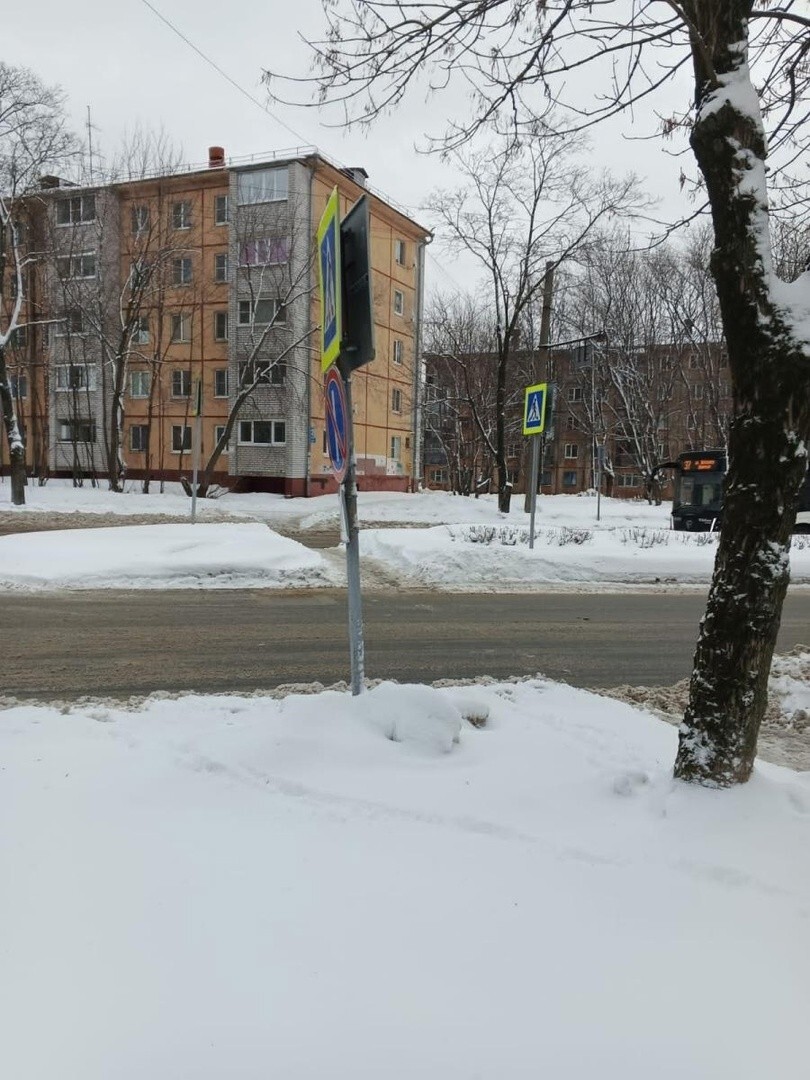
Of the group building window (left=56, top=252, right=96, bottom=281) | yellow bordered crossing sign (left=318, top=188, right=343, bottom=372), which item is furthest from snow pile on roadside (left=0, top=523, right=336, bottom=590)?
building window (left=56, top=252, right=96, bottom=281)

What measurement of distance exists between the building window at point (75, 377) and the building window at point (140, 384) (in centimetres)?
174

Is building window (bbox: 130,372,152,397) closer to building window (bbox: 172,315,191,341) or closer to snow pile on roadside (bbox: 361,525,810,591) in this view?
building window (bbox: 172,315,191,341)

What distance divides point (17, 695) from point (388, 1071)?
4.57 m

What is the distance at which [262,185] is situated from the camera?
31969 millimetres

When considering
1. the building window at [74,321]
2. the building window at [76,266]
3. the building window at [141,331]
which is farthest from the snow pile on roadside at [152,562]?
the building window at [76,266]

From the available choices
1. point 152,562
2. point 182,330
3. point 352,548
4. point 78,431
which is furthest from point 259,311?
point 352,548

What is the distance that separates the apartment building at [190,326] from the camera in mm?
30016

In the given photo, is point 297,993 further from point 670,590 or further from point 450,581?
point 670,590

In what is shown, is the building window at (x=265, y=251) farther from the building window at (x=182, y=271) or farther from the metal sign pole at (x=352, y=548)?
the metal sign pole at (x=352, y=548)

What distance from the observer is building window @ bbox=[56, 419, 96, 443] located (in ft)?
114

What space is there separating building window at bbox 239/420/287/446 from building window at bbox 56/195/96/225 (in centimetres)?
1075

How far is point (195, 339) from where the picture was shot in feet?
112

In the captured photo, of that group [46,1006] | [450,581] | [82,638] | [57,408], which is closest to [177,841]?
[46,1006]

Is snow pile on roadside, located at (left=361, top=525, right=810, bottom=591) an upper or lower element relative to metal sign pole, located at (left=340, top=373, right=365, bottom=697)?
lower
